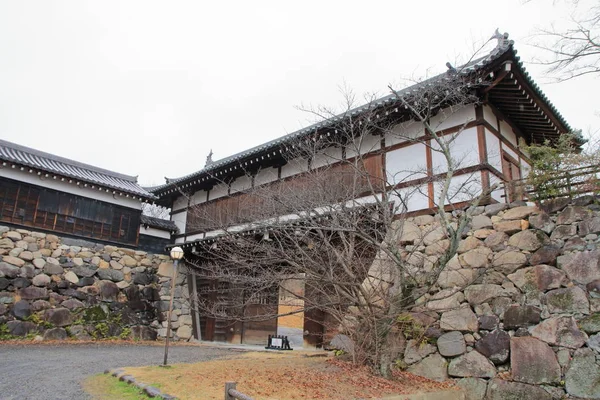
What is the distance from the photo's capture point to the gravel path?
6836 mm

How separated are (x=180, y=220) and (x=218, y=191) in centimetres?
275

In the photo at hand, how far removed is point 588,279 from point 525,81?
4561mm

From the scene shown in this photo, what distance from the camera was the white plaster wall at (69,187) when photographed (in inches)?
531

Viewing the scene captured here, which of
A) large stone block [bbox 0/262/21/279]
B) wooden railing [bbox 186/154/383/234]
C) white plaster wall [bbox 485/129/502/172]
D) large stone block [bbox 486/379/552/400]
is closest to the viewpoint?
large stone block [bbox 486/379/552/400]

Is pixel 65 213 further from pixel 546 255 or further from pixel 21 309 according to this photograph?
pixel 546 255

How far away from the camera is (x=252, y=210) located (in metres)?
13.0

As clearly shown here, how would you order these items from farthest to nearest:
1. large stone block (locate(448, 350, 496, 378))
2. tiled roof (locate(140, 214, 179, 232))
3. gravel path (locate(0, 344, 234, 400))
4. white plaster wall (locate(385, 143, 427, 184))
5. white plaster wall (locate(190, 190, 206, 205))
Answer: tiled roof (locate(140, 214, 179, 232)), white plaster wall (locate(190, 190, 206, 205)), white plaster wall (locate(385, 143, 427, 184)), large stone block (locate(448, 350, 496, 378)), gravel path (locate(0, 344, 234, 400))

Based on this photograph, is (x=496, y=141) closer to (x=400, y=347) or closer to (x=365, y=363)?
(x=400, y=347)

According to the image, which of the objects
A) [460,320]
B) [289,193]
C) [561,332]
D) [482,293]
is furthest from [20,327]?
[561,332]

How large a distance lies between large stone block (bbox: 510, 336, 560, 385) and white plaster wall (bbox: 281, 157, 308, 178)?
6842mm

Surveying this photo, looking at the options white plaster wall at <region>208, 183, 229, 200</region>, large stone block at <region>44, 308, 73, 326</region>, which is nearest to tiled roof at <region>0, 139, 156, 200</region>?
white plaster wall at <region>208, 183, 229, 200</region>

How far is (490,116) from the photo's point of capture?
1049cm

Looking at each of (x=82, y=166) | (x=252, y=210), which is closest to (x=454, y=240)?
(x=252, y=210)

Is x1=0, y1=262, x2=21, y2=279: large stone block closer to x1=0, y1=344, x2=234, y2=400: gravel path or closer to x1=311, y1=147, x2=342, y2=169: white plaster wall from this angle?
x1=0, y1=344, x2=234, y2=400: gravel path
